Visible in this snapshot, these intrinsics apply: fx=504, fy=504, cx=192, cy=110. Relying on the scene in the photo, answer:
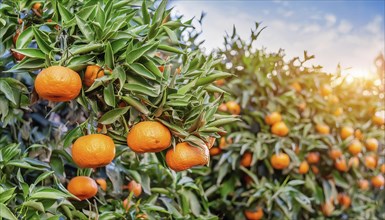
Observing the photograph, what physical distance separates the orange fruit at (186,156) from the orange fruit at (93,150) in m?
0.13

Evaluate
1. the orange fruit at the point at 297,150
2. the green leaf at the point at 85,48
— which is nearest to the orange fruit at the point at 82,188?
the green leaf at the point at 85,48

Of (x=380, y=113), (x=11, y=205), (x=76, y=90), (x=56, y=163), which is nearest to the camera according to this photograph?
(x=76, y=90)

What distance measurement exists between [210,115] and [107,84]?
225mm

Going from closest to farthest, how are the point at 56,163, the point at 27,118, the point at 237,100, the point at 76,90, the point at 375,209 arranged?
the point at 76,90, the point at 56,163, the point at 27,118, the point at 237,100, the point at 375,209

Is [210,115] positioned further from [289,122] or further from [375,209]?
[375,209]

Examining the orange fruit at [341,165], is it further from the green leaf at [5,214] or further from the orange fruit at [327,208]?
the green leaf at [5,214]

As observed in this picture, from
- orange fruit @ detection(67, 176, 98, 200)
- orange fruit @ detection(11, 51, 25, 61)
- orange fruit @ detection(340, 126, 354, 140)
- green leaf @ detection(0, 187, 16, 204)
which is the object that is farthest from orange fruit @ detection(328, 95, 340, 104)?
green leaf @ detection(0, 187, 16, 204)

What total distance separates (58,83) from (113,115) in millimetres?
147

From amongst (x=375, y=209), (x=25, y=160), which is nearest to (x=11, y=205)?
(x=25, y=160)

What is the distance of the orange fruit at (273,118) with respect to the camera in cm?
210

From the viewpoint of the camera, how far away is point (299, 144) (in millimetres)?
2158

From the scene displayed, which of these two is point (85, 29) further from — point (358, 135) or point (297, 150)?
point (358, 135)

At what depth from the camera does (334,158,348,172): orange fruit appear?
Answer: 2.25m

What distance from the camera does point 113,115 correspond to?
3.38ft
